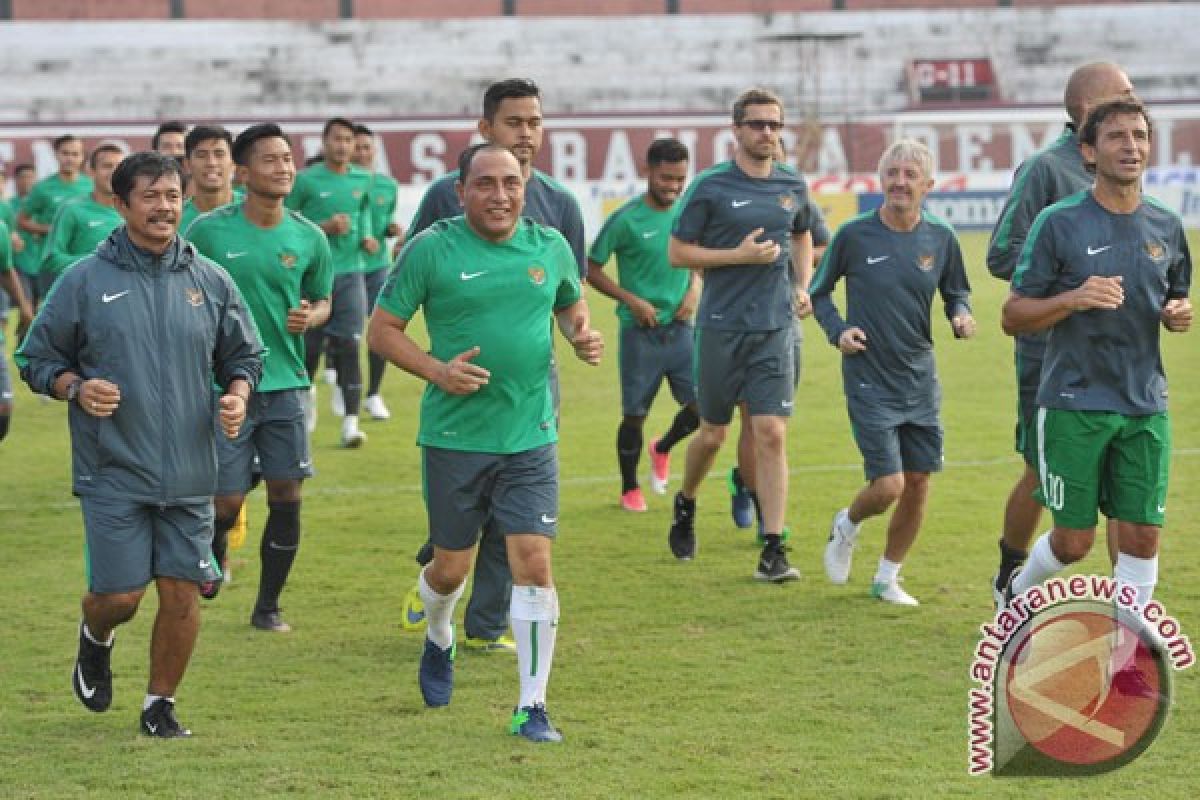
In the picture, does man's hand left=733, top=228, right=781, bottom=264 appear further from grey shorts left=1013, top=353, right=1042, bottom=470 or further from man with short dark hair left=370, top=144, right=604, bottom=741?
man with short dark hair left=370, top=144, right=604, bottom=741

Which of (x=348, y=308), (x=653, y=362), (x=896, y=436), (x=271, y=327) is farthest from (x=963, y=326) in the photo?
(x=348, y=308)

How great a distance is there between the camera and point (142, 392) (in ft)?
21.1

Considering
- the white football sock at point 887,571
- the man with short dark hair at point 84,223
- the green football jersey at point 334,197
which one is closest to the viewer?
the white football sock at point 887,571

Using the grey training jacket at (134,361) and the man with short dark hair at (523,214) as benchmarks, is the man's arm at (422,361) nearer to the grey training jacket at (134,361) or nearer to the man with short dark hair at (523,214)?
the grey training jacket at (134,361)

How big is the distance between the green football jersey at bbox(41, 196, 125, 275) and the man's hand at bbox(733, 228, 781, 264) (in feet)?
19.4

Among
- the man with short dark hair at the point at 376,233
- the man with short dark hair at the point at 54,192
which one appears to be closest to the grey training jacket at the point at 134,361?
the man with short dark hair at the point at 376,233

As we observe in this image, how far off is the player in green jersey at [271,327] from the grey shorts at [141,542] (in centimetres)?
187

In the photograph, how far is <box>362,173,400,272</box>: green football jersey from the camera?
1570cm

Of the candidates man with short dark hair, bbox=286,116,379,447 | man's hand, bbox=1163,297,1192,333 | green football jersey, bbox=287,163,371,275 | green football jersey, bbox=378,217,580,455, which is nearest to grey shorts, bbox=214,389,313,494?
green football jersey, bbox=378,217,580,455

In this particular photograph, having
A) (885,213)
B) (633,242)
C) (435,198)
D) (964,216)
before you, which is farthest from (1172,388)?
(964,216)

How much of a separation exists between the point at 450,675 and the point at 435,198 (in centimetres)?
211

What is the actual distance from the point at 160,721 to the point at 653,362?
209 inches

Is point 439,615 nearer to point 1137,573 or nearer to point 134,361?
point 134,361

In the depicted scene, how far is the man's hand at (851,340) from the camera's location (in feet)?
28.8
